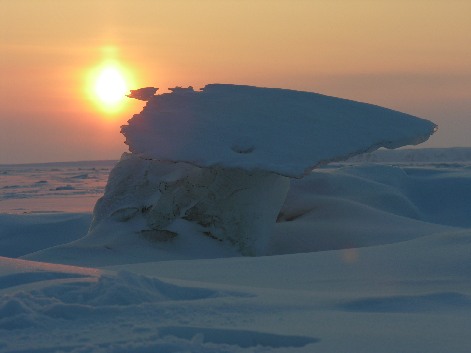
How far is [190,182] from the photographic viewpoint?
623 cm

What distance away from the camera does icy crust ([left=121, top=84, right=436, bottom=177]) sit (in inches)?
221

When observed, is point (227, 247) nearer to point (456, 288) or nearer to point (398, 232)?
point (398, 232)

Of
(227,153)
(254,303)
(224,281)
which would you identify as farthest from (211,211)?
(254,303)

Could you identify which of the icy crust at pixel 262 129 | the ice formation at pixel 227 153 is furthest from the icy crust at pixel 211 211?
the icy crust at pixel 262 129

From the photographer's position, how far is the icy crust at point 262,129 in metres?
5.61

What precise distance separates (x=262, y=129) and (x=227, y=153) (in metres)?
0.57

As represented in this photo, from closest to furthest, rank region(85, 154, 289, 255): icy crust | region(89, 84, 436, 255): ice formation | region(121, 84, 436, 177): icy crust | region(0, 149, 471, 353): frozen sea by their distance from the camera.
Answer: region(0, 149, 471, 353): frozen sea → region(121, 84, 436, 177): icy crust → region(89, 84, 436, 255): ice formation → region(85, 154, 289, 255): icy crust

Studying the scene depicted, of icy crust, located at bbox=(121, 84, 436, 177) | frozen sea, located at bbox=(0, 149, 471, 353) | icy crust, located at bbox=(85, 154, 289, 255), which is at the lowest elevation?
frozen sea, located at bbox=(0, 149, 471, 353)

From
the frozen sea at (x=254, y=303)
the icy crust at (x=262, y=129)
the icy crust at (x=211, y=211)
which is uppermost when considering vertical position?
the icy crust at (x=262, y=129)

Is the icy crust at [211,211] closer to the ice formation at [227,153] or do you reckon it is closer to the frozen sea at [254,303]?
the ice formation at [227,153]

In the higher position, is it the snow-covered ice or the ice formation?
the ice formation

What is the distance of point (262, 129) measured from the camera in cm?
606

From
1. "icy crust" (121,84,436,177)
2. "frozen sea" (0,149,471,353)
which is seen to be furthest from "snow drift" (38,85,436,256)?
"frozen sea" (0,149,471,353)

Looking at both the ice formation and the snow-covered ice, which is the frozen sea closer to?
the snow-covered ice
